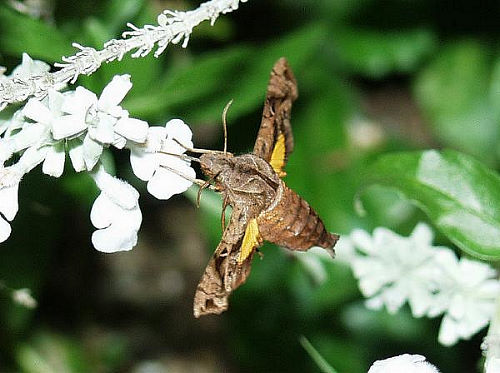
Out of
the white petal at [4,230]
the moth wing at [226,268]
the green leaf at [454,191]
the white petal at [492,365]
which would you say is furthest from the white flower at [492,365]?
the white petal at [4,230]

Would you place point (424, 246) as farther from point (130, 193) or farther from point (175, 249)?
point (175, 249)

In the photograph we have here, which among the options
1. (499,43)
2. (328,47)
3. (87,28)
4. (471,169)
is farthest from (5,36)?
(499,43)

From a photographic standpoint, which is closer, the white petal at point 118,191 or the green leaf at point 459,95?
the white petal at point 118,191

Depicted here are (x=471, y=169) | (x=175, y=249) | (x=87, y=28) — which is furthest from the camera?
(x=175, y=249)

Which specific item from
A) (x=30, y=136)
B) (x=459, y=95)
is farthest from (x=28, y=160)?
(x=459, y=95)

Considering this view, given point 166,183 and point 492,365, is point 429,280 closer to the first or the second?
point 492,365

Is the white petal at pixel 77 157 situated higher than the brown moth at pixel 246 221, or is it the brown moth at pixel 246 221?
the white petal at pixel 77 157

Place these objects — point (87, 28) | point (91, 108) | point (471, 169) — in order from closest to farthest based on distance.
→ 1. point (91, 108)
2. point (471, 169)
3. point (87, 28)

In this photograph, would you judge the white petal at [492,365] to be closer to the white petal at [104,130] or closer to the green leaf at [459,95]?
the white petal at [104,130]
